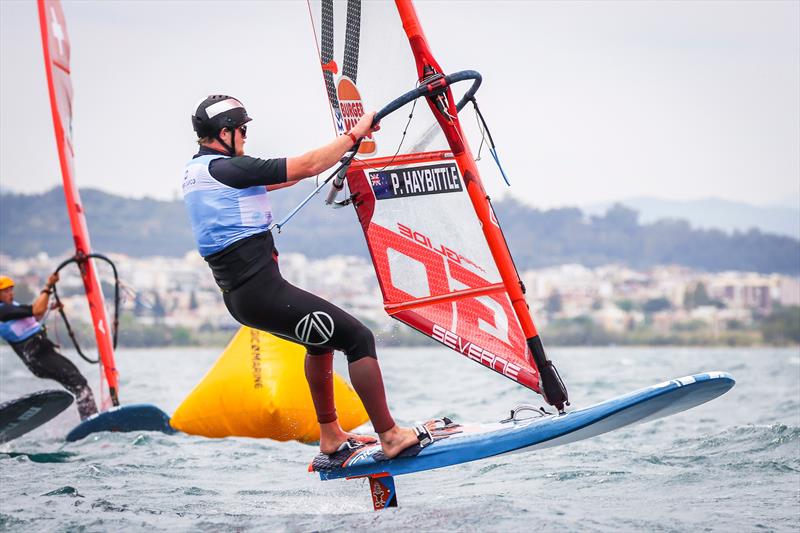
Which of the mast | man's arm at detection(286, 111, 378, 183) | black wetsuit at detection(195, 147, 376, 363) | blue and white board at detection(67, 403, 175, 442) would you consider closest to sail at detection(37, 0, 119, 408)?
blue and white board at detection(67, 403, 175, 442)

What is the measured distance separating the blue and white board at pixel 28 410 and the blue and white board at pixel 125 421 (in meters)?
0.26

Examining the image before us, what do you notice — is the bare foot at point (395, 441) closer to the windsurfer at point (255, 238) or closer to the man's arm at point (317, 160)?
the windsurfer at point (255, 238)

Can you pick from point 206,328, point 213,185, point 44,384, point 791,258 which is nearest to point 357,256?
point 206,328

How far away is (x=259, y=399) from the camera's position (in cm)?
875

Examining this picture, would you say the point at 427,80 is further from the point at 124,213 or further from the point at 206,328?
the point at 124,213

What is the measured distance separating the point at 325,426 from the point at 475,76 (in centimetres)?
214

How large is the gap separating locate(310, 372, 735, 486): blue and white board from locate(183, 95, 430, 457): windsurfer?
158 millimetres

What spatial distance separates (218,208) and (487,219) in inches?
60.8

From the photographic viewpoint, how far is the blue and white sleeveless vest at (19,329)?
1030 cm

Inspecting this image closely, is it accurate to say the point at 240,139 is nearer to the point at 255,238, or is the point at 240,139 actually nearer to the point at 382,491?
the point at 255,238

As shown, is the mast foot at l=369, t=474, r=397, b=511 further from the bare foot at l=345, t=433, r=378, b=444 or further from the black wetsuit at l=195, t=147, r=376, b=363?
the black wetsuit at l=195, t=147, r=376, b=363

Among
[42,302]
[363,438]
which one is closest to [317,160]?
[363,438]

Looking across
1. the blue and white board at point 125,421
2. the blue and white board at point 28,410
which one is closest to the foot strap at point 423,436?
the blue and white board at point 125,421

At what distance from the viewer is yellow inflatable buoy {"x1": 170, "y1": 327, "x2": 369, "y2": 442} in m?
8.75
